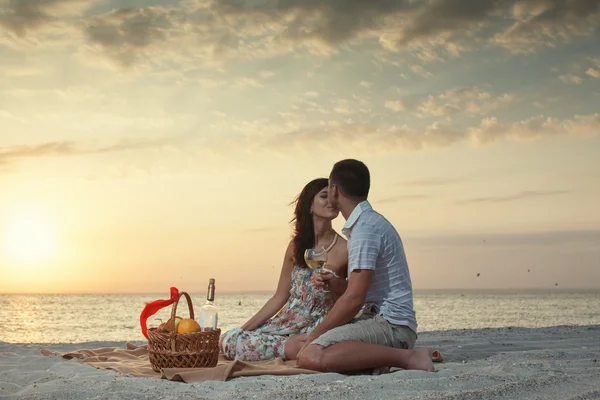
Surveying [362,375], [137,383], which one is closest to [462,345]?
[362,375]

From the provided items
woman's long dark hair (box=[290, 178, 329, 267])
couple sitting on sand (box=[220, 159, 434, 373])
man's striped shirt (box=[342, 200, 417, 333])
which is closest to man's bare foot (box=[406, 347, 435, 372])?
couple sitting on sand (box=[220, 159, 434, 373])

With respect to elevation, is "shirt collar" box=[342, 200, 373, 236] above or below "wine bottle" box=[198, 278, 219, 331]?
above

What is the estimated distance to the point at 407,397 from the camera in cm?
438

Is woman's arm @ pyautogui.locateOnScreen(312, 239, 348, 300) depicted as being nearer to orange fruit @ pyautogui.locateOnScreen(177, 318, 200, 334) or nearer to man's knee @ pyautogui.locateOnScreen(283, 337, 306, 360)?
man's knee @ pyautogui.locateOnScreen(283, 337, 306, 360)

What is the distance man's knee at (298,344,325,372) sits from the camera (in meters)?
5.48

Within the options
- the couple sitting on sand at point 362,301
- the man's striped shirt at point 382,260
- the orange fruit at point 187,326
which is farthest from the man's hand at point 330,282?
the orange fruit at point 187,326

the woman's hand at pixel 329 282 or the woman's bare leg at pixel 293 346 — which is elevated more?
the woman's hand at pixel 329 282

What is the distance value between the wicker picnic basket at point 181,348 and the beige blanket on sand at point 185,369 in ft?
0.45

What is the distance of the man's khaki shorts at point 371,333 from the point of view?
5.48 m

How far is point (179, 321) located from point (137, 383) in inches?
31.4

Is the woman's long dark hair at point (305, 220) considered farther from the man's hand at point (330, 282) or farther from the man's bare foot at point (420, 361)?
the man's bare foot at point (420, 361)

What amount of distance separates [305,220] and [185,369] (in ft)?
6.59

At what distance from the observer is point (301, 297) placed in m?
6.66

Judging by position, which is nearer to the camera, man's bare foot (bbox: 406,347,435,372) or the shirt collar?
man's bare foot (bbox: 406,347,435,372)
